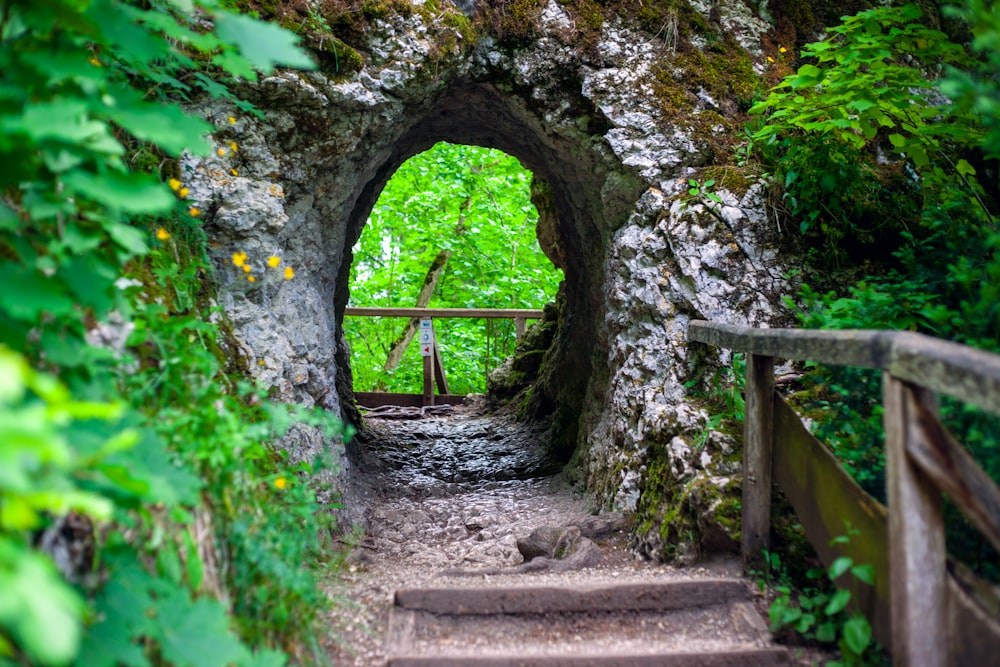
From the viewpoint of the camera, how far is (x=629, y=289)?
459 centimetres

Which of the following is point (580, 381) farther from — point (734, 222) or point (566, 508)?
point (734, 222)

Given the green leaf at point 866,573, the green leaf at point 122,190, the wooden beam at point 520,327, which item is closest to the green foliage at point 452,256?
the wooden beam at point 520,327

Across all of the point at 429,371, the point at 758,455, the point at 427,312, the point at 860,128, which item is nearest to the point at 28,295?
the point at 758,455

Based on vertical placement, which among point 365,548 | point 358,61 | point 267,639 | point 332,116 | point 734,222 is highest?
point 358,61

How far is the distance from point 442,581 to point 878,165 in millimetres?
3693

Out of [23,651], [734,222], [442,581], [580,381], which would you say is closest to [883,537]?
[442,581]

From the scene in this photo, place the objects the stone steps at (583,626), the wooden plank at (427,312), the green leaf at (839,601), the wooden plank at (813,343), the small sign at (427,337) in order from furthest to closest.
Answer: the small sign at (427,337) < the wooden plank at (427,312) < the stone steps at (583,626) < the green leaf at (839,601) < the wooden plank at (813,343)

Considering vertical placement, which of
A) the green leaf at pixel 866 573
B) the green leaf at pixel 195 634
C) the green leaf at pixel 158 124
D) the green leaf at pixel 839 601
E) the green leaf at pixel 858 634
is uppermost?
the green leaf at pixel 158 124

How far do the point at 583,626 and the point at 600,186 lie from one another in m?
3.16

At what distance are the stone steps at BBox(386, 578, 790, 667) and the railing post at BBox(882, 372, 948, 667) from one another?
68 cm

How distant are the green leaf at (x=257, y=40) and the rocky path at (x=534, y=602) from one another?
6.43 feet

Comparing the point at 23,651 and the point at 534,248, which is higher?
the point at 534,248

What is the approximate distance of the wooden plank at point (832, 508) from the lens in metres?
2.13

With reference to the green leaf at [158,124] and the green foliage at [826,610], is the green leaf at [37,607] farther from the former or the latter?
the green foliage at [826,610]
